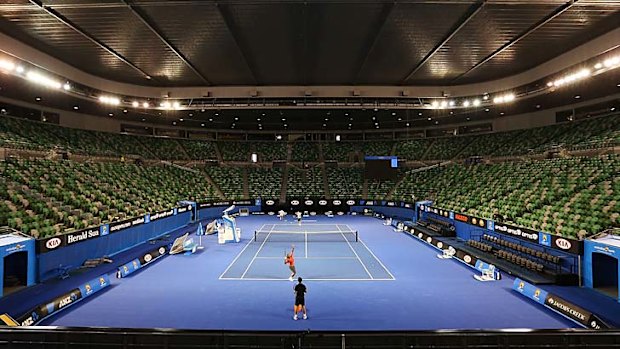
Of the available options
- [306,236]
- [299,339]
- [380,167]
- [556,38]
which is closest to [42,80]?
[306,236]

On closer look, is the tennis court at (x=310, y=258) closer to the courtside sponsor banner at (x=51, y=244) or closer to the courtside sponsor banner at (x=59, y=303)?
the courtside sponsor banner at (x=59, y=303)

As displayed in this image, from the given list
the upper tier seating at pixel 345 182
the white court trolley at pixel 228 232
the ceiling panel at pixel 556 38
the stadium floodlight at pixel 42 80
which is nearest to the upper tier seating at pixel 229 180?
the upper tier seating at pixel 345 182

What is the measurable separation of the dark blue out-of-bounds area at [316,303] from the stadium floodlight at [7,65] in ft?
48.8

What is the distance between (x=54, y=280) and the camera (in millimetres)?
15258

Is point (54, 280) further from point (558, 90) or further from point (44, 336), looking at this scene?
point (558, 90)

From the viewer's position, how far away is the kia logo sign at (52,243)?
1518cm

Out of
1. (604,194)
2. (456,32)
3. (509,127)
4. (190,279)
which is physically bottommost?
(190,279)

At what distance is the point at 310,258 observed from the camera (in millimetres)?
19906

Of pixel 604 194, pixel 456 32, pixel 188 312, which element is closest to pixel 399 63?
pixel 456 32

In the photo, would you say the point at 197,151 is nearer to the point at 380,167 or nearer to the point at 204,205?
the point at 204,205

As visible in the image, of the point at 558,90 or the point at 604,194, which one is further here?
the point at 558,90

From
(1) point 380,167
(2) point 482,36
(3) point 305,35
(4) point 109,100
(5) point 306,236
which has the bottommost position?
(5) point 306,236

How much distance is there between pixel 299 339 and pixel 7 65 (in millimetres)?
24197

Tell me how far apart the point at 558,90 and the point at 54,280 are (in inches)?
1406
